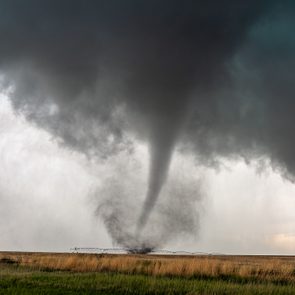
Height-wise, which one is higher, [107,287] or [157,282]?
[157,282]

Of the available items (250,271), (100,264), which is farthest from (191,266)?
(100,264)

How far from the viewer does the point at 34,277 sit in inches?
1004

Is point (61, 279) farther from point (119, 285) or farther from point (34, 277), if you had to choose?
point (119, 285)

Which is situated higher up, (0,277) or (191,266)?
(191,266)

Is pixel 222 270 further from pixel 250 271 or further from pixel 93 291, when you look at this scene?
pixel 93 291

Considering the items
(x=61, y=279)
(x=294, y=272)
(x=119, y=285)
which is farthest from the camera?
(x=294, y=272)

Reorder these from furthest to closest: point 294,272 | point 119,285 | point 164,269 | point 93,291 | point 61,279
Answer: point 294,272 → point 164,269 → point 61,279 → point 119,285 → point 93,291

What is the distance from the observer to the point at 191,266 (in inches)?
1293

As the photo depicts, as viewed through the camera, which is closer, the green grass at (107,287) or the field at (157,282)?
the green grass at (107,287)

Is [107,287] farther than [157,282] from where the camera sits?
No

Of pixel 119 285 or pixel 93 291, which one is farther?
pixel 119 285

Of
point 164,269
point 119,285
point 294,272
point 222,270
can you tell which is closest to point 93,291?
point 119,285

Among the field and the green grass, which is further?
the field

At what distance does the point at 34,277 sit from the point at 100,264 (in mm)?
10789
